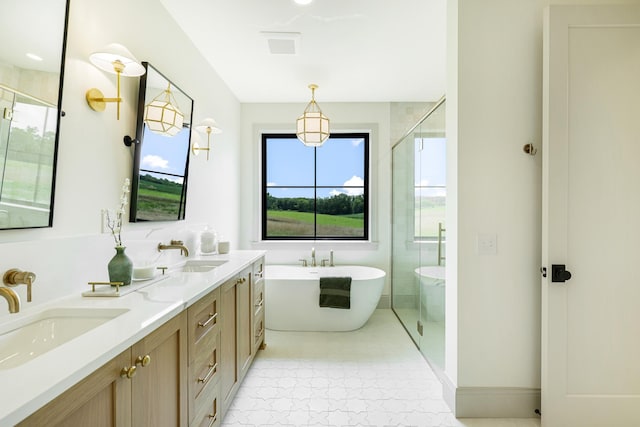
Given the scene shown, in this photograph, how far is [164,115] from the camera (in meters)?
2.04

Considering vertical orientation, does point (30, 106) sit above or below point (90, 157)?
above

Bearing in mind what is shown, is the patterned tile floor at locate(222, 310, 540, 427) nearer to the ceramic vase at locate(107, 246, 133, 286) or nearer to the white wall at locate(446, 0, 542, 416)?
the white wall at locate(446, 0, 542, 416)

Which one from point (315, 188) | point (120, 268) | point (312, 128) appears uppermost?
point (312, 128)

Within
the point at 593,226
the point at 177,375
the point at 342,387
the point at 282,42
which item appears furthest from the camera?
the point at 282,42

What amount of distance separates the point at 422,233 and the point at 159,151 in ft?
7.25

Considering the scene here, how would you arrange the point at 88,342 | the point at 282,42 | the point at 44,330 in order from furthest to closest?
the point at 282,42 < the point at 44,330 < the point at 88,342

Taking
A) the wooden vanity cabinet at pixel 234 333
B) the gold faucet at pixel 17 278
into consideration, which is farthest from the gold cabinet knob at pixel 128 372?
the wooden vanity cabinet at pixel 234 333

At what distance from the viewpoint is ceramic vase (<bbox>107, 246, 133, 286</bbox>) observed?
1.53 meters

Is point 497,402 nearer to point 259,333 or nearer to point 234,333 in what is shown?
point 234,333

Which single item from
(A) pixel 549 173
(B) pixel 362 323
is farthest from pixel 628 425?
(B) pixel 362 323

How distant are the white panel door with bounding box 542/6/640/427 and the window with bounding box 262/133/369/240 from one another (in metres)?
2.60

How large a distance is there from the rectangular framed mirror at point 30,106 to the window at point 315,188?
2996 millimetres

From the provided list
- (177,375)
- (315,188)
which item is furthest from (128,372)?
(315,188)

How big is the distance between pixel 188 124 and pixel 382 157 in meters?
2.39
